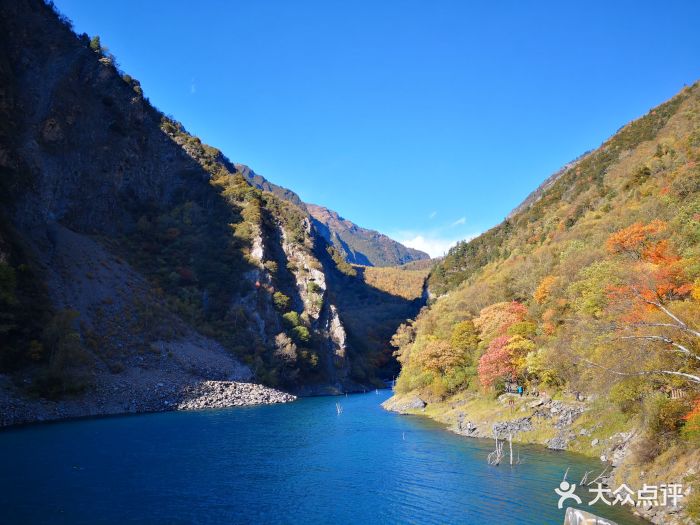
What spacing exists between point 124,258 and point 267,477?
6779 centimetres

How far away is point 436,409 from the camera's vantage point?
5481cm

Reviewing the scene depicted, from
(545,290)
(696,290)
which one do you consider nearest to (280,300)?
(545,290)

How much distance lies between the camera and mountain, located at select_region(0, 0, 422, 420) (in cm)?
5484

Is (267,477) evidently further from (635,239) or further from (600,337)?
(635,239)

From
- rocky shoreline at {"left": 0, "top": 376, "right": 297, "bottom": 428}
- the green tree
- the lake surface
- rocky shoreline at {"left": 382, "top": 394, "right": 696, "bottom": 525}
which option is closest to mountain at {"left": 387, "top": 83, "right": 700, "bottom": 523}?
rocky shoreline at {"left": 382, "top": 394, "right": 696, "bottom": 525}

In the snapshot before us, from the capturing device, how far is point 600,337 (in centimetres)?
2939

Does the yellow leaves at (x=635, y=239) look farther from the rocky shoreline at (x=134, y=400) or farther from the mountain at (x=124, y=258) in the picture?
the mountain at (x=124, y=258)

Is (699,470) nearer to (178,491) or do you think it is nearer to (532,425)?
(532,425)

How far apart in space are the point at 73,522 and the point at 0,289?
130 feet

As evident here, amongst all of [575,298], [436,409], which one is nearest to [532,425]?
[575,298]

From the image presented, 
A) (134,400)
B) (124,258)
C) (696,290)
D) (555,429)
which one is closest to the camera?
(696,290)

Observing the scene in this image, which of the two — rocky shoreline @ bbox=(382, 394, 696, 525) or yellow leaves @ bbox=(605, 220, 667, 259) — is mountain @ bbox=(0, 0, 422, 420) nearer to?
rocky shoreline @ bbox=(382, 394, 696, 525)

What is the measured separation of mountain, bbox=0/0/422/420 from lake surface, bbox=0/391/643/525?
1492cm

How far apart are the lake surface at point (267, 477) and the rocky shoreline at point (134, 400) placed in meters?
3.74
